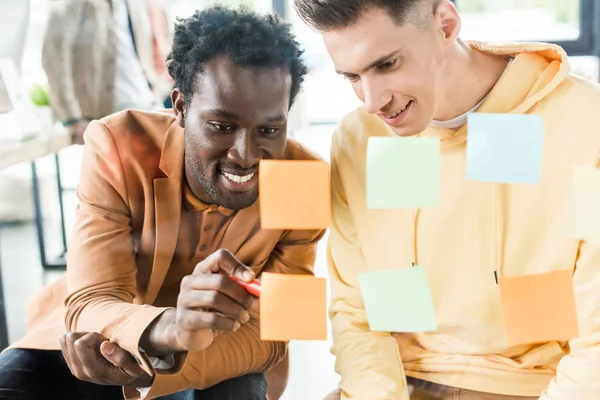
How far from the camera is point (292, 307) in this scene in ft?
3.19

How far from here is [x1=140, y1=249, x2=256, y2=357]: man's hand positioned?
939 mm

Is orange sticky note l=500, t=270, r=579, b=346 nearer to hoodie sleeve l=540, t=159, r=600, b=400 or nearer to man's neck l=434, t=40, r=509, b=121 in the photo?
hoodie sleeve l=540, t=159, r=600, b=400

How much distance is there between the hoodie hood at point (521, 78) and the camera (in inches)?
35.7

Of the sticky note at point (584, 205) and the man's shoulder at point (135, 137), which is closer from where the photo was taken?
the sticky note at point (584, 205)

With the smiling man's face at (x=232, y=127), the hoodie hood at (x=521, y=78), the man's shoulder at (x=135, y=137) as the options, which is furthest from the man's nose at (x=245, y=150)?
the hoodie hood at (x=521, y=78)

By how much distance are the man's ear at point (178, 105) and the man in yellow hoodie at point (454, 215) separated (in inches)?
8.6

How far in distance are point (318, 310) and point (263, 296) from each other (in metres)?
0.09

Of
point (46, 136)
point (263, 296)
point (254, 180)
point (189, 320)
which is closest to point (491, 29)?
point (254, 180)

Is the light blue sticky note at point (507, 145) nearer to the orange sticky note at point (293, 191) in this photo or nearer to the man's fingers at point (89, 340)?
the orange sticky note at point (293, 191)

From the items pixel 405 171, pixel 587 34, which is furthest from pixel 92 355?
pixel 587 34

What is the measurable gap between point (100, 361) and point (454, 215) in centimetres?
61

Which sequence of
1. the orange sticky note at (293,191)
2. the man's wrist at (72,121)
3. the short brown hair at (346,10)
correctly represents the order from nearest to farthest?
1. the short brown hair at (346,10)
2. the orange sticky note at (293,191)
3. the man's wrist at (72,121)

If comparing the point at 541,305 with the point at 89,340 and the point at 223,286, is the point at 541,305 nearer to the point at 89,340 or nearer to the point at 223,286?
the point at 223,286

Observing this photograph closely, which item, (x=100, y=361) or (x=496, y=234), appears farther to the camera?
(x=100, y=361)
